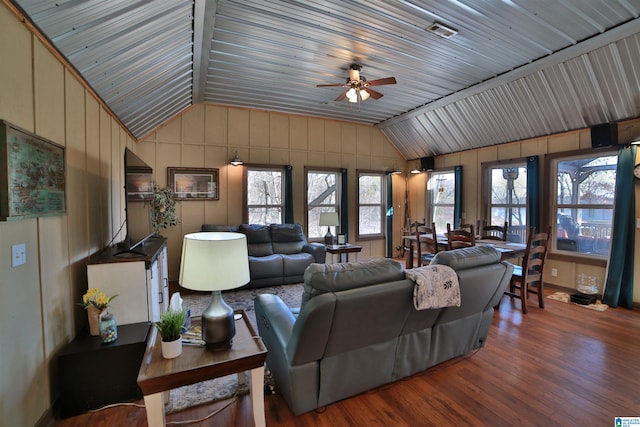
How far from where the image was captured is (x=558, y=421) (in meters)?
1.88

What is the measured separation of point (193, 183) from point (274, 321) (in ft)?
13.4

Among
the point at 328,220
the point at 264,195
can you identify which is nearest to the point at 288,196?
the point at 264,195

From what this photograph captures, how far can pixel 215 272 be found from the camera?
1508 mm

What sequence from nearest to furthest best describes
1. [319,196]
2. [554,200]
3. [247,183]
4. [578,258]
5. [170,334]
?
[170,334], [578,258], [554,200], [247,183], [319,196]

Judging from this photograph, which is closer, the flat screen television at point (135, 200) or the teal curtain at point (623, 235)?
the flat screen television at point (135, 200)

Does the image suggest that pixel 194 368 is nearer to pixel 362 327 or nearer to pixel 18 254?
pixel 362 327

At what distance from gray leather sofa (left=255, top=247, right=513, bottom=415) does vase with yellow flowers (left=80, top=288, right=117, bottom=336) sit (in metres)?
1.09

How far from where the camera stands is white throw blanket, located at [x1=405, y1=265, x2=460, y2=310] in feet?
6.27

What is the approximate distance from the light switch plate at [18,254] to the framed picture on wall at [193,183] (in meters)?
3.73

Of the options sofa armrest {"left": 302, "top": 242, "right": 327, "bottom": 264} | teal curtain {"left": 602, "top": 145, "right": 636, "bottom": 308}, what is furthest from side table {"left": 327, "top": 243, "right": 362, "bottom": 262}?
teal curtain {"left": 602, "top": 145, "right": 636, "bottom": 308}

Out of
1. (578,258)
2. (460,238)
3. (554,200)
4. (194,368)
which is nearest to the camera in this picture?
(194,368)

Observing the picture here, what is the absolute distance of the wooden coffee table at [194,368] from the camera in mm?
1386

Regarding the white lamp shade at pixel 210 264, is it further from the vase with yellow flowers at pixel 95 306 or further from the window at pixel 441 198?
the window at pixel 441 198

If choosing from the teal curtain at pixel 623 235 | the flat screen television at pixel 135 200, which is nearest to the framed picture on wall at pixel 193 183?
the flat screen television at pixel 135 200
